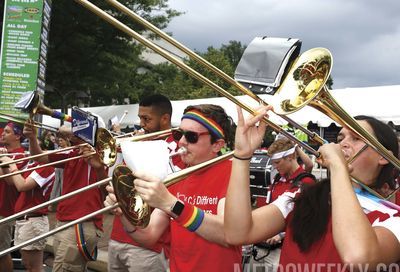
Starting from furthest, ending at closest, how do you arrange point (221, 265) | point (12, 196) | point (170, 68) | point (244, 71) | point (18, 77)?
point (170, 68)
point (18, 77)
point (12, 196)
point (221, 265)
point (244, 71)

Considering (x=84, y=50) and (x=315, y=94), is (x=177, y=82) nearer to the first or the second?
(x=84, y=50)

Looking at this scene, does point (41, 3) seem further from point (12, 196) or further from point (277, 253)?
point (277, 253)

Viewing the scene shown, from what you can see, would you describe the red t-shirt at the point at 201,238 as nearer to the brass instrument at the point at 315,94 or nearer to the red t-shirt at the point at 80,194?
the brass instrument at the point at 315,94

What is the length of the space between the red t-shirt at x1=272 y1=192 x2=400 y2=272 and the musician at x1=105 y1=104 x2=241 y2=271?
14.1 inches

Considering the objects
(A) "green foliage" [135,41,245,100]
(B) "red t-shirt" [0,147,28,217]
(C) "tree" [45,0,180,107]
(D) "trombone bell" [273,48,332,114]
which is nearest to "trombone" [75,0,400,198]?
(D) "trombone bell" [273,48,332,114]

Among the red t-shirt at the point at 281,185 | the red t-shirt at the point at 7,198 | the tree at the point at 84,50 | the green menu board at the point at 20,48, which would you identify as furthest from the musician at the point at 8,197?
the tree at the point at 84,50

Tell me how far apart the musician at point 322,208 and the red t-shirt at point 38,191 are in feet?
12.4

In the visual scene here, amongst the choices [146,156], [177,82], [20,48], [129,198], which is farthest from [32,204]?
[177,82]

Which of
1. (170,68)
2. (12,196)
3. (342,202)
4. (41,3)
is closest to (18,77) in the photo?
(41,3)

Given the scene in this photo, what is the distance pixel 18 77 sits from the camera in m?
9.92

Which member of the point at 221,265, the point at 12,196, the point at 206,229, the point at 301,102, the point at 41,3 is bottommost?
the point at 12,196

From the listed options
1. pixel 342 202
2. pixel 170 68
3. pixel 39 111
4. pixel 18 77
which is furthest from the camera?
pixel 170 68

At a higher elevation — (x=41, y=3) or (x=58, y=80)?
(x=41, y=3)

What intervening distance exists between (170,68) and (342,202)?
2291cm
